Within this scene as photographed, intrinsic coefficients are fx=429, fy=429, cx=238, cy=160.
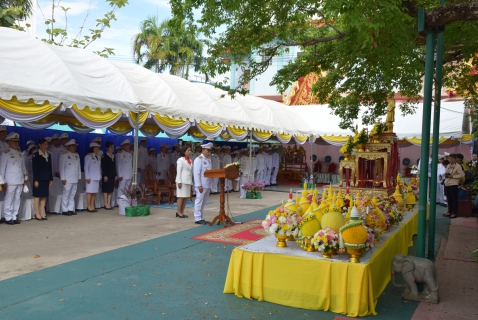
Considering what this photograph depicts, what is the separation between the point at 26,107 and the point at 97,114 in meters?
1.75

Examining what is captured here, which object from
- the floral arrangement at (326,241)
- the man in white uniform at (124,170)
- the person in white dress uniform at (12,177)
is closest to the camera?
the floral arrangement at (326,241)

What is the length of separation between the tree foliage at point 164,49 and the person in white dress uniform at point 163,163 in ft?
62.6

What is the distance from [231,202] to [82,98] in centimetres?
670

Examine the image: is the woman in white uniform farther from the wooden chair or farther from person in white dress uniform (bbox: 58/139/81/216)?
the wooden chair

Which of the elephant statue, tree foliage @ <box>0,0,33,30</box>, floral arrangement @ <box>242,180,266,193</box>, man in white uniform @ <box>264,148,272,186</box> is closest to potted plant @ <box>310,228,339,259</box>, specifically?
the elephant statue

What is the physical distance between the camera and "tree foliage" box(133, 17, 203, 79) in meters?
33.3

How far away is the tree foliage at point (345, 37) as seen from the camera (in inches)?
181

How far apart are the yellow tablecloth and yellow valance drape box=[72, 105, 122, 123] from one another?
239 inches

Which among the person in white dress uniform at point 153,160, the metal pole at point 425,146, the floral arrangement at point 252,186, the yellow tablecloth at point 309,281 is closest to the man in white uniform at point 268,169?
the floral arrangement at point 252,186

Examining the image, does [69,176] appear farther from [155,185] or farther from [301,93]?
[301,93]

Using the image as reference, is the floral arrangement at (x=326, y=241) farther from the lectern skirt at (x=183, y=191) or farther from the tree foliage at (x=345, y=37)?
the lectern skirt at (x=183, y=191)

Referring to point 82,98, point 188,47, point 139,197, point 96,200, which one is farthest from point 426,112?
point 188,47

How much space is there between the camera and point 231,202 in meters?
14.7

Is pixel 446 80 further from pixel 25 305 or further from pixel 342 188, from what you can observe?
pixel 25 305
